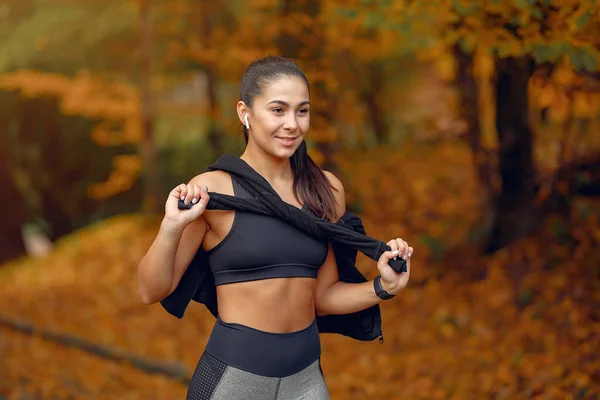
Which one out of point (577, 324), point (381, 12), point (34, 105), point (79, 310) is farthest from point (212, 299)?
point (34, 105)

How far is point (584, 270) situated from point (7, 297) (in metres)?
8.69

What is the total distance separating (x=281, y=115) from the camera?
2830 millimetres

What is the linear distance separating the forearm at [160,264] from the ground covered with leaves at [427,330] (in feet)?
12.9

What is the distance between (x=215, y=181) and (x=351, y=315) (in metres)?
0.81

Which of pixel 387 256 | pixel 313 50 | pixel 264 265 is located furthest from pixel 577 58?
pixel 313 50

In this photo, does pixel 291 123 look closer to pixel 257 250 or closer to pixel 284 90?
pixel 284 90

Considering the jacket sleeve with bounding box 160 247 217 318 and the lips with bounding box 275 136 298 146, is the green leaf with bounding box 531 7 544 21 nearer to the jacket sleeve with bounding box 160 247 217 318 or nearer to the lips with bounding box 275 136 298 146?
the lips with bounding box 275 136 298 146

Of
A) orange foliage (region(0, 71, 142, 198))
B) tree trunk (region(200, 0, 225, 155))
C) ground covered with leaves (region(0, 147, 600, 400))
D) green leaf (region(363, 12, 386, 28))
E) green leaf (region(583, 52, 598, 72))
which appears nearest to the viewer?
green leaf (region(583, 52, 598, 72))

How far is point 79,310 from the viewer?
10805 millimetres

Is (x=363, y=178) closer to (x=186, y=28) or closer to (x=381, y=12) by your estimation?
(x=186, y=28)

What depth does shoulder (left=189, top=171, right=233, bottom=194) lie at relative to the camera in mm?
2850

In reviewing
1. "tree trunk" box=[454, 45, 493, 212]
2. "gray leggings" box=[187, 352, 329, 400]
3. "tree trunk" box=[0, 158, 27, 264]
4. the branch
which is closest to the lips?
"gray leggings" box=[187, 352, 329, 400]

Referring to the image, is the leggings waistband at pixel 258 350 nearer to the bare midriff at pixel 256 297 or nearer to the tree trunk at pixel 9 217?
the bare midriff at pixel 256 297

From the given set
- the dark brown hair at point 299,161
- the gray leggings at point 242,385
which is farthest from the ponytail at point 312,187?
the gray leggings at point 242,385
